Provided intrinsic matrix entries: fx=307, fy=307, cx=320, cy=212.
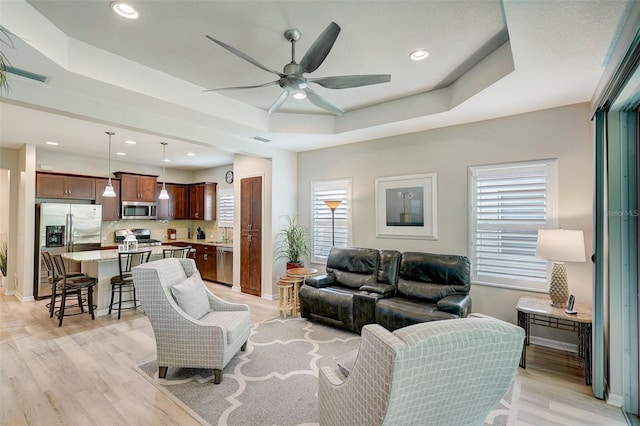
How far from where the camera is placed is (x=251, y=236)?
594 centimetres

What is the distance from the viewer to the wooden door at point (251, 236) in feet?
19.0

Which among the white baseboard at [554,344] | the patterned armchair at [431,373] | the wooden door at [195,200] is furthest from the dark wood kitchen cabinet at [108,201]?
the white baseboard at [554,344]

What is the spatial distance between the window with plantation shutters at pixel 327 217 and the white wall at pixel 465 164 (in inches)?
5.2

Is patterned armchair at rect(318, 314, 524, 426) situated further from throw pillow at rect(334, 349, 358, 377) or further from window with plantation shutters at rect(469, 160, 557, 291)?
window with plantation shutters at rect(469, 160, 557, 291)

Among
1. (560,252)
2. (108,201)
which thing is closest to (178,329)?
(560,252)

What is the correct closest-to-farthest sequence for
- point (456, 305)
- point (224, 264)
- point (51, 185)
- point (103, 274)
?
point (456, 305)
point (103, 274)
point (51, 185)
point (224, 264)

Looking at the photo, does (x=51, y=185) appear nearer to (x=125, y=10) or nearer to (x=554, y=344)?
(x=125, y=10)

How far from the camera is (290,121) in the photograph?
4.61 meters

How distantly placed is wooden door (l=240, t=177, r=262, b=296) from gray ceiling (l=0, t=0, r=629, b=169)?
5.65ft

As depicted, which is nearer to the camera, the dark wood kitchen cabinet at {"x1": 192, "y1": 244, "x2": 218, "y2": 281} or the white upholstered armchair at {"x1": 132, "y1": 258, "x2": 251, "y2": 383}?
the white upholstered armchair at {"x1": 132, "y1": 258, "x2": 251, "y2": 383}

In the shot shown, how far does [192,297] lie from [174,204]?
18.7ft

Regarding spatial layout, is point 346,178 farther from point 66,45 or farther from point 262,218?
point 66,45

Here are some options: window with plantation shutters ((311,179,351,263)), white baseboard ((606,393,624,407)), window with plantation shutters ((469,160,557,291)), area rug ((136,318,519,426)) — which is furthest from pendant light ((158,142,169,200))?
white baseboard ((606,393,624,407))

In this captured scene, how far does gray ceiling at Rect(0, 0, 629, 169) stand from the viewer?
87.0 inches
